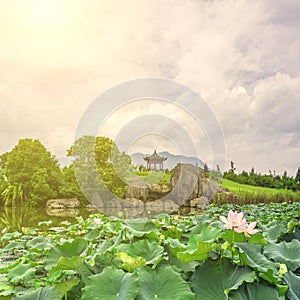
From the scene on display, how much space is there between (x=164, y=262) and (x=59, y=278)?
466 mm

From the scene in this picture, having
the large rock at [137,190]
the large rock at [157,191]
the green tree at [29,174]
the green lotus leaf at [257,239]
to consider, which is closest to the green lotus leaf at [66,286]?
the green lotus leaf at [257,239]

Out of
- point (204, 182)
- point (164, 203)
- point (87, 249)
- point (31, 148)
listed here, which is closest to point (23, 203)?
point (31, 148)

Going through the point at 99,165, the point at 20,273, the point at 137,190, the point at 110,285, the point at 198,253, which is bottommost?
the point at 20,273

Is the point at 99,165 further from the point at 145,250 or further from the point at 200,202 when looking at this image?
the point at 145,250

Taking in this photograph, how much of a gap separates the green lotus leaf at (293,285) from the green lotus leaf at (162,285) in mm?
378

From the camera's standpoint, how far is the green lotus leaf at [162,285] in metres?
1.22

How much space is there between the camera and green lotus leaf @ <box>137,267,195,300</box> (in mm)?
1220

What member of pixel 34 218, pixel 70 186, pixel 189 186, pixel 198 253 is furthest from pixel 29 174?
pixel 198 253

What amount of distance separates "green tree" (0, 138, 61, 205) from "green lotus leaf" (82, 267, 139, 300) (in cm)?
1628

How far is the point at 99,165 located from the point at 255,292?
16.6 m

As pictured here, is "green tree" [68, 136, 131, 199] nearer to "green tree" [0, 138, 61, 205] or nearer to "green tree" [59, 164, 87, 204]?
"green tree" [59, 164, 87, 204]

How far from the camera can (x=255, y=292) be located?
1261 millimetres

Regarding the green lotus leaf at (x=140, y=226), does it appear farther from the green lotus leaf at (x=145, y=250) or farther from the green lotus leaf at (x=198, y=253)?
the green lotus leaf at (x=198, y=253)

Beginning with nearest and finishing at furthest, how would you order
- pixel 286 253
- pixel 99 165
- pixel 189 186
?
pixel 286 253, pixel 189 186, pixel 99 165
